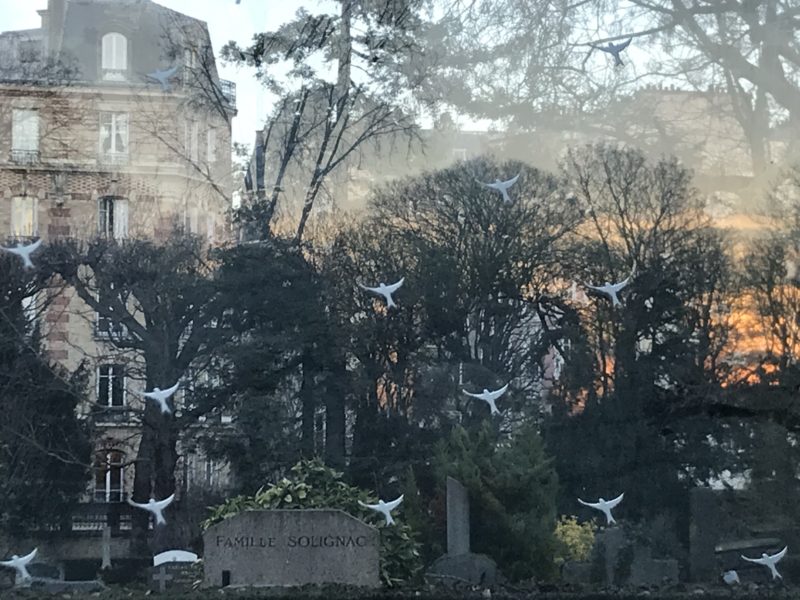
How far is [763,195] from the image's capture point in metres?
21.6

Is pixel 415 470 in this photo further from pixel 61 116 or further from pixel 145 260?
pixel 61 116

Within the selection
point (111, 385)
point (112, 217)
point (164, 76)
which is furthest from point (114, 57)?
point (111, 385)

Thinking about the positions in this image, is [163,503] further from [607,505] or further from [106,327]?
[607,505]

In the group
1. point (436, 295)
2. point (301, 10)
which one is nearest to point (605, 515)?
point (436, 295)

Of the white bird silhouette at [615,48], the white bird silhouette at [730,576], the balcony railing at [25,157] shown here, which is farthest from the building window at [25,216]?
the white bird silhouette at [730,576]

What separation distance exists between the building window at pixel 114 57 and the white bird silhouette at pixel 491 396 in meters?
8.35

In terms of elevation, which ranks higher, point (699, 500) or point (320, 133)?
point (320, 133)

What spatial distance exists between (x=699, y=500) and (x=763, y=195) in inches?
255

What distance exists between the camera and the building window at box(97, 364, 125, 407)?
19.9 m

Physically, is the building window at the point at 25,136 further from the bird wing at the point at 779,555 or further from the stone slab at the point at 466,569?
the bird wing at the point at 779,555

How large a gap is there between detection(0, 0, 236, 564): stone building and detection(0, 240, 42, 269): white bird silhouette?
37 cm

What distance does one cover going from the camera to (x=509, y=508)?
625 inches

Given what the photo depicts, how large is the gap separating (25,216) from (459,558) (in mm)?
10804

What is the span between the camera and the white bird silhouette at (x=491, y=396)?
19203 millimetres
